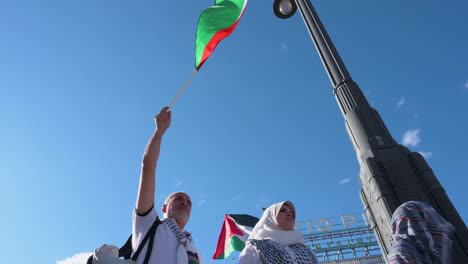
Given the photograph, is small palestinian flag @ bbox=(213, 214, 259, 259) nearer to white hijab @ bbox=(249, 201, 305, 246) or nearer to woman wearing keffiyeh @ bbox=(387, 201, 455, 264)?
white hijab @ bbox=(249, 201, 305, 246)

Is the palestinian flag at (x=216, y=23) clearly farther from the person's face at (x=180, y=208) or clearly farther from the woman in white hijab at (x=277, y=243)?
the woman in white hijab at (x=277, y=243)

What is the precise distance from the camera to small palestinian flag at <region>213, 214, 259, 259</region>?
9141 millimetres

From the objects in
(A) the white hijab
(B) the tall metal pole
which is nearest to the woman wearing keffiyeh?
(B) the tall metal pole

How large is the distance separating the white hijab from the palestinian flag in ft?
8.58

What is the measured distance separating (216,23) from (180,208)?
3058 millimetres

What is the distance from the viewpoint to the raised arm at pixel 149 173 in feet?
7.73

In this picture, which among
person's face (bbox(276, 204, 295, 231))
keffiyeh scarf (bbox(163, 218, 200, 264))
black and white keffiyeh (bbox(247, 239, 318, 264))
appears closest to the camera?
keffiyeh scarf (bbox(163, 218, 200, 264))

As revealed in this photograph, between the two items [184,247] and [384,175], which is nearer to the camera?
[184,247]

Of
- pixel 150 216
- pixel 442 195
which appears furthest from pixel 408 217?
pixel 150 216

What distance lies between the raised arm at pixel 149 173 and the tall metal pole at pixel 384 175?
2130 mm

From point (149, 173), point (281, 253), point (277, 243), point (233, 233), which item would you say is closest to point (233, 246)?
point (233, 233)

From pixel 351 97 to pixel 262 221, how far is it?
1.85 metres

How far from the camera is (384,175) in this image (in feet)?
10.4

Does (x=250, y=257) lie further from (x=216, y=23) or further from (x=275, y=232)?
(x=216, y=23)
